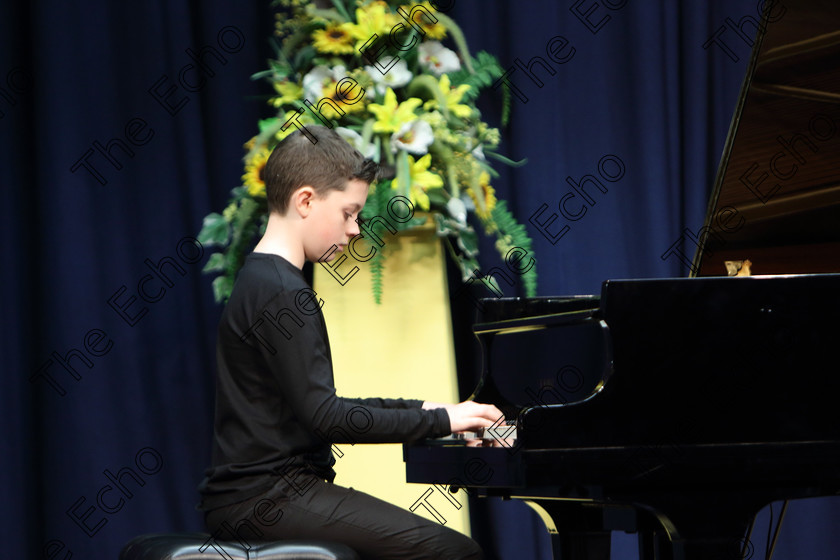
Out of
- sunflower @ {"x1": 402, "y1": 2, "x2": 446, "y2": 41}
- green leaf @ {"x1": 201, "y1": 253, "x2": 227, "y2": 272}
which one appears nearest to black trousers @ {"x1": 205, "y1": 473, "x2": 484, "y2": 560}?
green leaf @ {"x1": 201, "y1": 253, "x2": 227, "y2": 272}

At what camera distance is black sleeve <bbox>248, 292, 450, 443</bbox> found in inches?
69.5

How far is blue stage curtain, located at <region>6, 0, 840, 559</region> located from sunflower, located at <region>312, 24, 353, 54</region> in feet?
1.39

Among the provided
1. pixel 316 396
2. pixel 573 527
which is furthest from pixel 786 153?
pixel 316 396

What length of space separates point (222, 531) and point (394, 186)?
1040mm

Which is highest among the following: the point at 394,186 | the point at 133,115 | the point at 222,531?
the point at 133,115

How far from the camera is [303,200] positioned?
1947 mm

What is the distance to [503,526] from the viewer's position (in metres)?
3.27

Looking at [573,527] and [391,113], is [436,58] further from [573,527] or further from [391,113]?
[573,527]

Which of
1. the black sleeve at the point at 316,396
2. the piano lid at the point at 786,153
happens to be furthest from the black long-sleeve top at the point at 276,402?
the piano lid at the point at 786,153

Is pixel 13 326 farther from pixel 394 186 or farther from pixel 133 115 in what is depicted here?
pixel 394 186

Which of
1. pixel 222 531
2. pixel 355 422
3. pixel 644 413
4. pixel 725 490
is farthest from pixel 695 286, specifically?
pixel 222 531

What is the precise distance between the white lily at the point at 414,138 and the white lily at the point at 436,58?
21 cm

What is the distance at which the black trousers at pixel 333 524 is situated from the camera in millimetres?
1796

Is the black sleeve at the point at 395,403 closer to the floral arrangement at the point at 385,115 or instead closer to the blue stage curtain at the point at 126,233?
the floral arrangement at the point at 385,115
